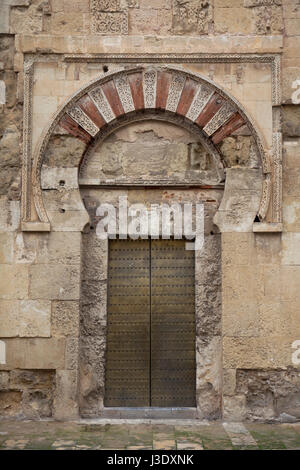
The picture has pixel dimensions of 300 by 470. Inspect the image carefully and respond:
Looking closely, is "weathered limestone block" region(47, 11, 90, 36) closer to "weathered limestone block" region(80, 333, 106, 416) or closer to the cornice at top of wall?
the cornice at top of wall

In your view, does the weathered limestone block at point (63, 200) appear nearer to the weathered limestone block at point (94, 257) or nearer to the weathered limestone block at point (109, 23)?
the weathered limestone block at point (94, 257)

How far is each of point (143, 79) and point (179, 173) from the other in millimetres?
1081

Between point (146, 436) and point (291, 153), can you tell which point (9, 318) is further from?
point (291, 153)

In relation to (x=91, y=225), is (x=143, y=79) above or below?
above

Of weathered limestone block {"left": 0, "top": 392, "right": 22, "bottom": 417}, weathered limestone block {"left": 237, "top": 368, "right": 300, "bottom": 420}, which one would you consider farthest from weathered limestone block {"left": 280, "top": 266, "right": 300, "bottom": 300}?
weathered limestone block {"left": 0, "top": 392, "right": 22, "bottom": 417}

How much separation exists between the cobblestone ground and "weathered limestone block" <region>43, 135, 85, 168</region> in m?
2.66

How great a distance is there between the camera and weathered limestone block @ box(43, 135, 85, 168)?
18.4 ft

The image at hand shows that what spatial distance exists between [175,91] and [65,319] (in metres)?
2.68

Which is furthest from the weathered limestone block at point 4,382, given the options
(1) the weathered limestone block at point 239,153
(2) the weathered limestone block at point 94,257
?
→ (1) the weathered limestone block at point 239,153

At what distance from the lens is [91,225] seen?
572 cm

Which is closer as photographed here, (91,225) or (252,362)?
(252,362)

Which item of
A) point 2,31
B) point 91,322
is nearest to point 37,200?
point 91,322

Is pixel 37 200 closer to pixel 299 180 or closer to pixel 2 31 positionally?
pixel 2 31

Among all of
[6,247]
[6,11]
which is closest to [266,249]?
[6,247]
